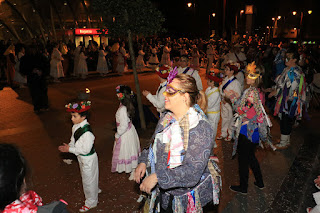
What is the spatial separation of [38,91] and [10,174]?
8145 mm

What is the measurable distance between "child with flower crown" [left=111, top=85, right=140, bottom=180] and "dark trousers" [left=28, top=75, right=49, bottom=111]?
5.25 m

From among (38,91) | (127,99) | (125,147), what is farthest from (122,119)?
(38,91)

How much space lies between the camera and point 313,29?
45.8 m

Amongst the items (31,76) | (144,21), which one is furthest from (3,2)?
(144,21)

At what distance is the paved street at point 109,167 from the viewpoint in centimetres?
393

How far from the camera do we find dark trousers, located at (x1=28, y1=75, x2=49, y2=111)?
8.57 metres

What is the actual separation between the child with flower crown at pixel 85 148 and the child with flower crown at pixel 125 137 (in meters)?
0.78

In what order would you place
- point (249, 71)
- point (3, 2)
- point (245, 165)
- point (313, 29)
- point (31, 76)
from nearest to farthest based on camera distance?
point (245, 165) → point (249, 71) → point (31, 76) → point (3, 2) → point (313, 29)

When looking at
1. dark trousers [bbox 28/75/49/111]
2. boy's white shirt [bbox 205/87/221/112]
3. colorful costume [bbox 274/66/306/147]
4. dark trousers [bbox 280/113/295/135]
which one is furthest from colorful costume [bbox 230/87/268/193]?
dark trousers [bbox 28/75/49/111]

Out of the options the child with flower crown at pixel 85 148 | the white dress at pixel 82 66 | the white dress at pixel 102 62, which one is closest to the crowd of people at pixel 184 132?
the child with flower crown at pixel 85 148

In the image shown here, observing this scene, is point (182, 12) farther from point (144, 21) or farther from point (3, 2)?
point (144, 21)

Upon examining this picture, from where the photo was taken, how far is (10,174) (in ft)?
4.20

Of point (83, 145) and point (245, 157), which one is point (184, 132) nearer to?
point (83, 145)

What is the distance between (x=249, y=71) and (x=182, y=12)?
133 ft
